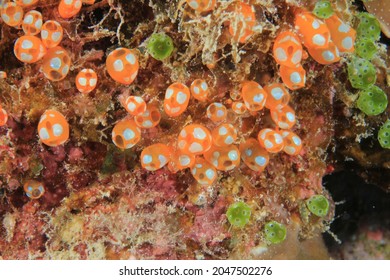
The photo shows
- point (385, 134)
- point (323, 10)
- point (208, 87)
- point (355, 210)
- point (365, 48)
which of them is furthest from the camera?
point (355, 210)

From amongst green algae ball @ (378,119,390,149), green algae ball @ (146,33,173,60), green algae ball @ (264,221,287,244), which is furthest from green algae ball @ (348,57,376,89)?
green algae ball @ (146,33,173,60)

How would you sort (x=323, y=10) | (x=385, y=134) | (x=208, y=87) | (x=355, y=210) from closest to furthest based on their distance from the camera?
(x=323, y=10) < (x=208, y=87) < (x=385, y=134) < (x=355, y=210)

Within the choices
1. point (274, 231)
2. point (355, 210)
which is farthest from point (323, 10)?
point (355, 210)

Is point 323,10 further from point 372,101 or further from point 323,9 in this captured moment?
point 372,101

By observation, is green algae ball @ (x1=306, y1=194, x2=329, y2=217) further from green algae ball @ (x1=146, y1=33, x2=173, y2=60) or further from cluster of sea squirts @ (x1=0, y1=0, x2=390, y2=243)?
green algae ball @ (x1=146, y1=33, x2=173, y2=60)

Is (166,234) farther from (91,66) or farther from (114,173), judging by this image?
(91,66)

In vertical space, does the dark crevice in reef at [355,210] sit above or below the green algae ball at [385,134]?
below

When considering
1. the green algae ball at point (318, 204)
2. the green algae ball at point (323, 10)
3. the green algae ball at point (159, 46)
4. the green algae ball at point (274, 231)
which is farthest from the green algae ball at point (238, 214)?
the green algae ball at point (323, 10)

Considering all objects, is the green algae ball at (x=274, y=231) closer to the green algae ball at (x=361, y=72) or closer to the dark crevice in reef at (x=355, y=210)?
the green algae ball at (x=361, y=72)
